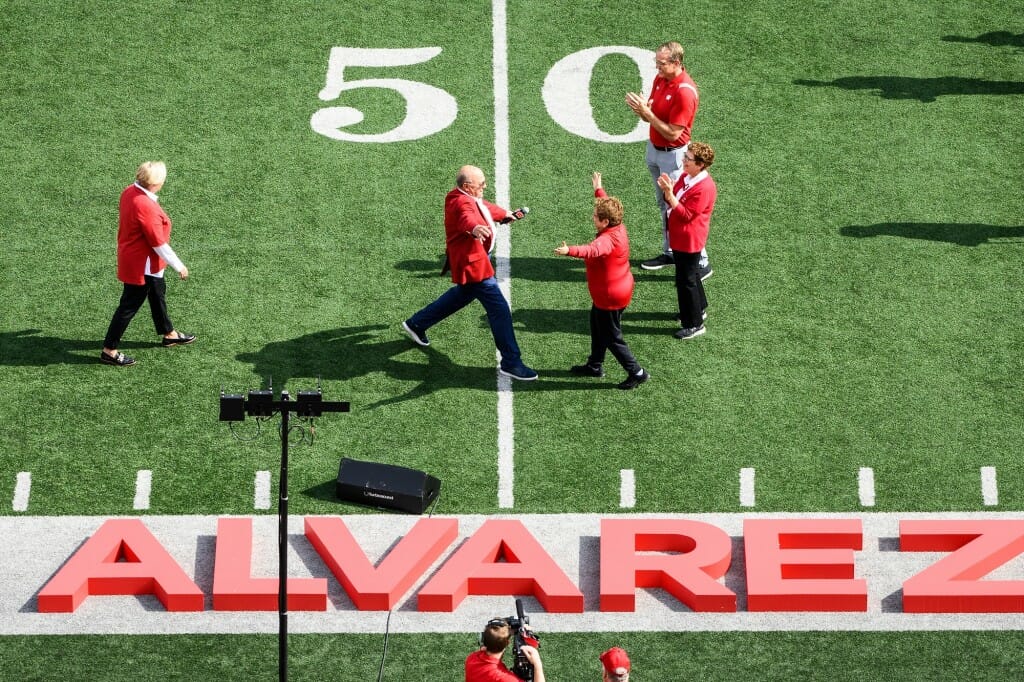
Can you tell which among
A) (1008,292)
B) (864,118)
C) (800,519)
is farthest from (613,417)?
(864,118)

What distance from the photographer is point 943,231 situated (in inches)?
720

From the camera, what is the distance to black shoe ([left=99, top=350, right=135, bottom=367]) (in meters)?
16.5

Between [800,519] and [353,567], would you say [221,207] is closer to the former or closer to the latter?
[353,567]

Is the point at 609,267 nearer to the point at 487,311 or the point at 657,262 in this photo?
the point at 487,311

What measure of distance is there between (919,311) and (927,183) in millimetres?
2152

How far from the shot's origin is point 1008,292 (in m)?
17.5

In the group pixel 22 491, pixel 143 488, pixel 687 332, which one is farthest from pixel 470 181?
pixel 22 491

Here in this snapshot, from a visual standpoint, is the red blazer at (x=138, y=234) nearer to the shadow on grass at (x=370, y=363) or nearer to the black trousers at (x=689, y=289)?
the shadow on grass at (x=370, y=363)

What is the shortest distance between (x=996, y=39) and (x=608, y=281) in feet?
25.9

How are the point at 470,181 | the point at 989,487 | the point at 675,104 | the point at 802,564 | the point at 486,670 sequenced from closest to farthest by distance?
the point at 486,670, the point at 802,564, the point at 989,487, the point at 470,181, the point at 675,104

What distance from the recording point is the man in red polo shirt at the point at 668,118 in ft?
57.0

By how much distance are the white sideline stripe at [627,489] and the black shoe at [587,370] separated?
131cm

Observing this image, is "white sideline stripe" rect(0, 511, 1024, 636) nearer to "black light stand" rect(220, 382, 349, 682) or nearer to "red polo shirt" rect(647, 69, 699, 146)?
"black light stand" rect(220, 382, 349, 682)

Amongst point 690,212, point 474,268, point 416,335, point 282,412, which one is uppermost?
point 282,412
